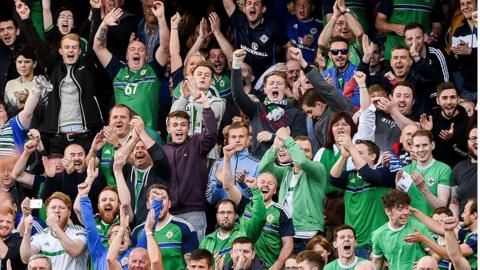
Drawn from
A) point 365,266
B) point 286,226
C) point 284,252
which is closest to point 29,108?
point 286,226

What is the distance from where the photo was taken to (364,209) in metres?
20.4

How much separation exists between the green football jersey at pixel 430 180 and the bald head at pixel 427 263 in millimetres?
1394

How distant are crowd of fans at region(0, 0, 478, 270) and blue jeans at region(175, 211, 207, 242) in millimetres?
22

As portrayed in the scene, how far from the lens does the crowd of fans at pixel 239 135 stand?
787 inches

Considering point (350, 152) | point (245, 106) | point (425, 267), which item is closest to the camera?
point (425, 267)

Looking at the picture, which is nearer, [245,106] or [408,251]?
[408,251]

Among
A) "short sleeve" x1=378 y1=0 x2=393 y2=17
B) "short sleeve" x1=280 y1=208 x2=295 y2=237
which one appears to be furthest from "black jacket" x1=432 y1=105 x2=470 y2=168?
"short sleeve" x1=378 y1=0 x2=393 y2=17

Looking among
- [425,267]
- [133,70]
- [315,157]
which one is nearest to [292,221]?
[315,157]

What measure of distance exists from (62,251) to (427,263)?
4380 millimetres

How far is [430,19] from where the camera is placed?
23781 millimetres

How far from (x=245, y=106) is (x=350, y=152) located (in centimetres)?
203

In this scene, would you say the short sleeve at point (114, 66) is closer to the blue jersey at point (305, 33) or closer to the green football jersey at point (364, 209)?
the blue jersey at point (305, 33)

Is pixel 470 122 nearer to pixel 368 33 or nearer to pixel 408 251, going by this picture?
pixel 408 251

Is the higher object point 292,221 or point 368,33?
point 368,33
